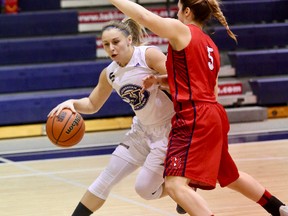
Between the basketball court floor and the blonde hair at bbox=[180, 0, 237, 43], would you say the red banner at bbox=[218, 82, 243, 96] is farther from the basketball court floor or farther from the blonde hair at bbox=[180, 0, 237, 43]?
the blonde hair at bbox=[180, 0, 237, 43]

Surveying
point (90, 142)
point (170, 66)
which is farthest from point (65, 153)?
point (170, 66)

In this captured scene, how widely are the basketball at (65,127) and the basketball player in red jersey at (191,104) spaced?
84cm

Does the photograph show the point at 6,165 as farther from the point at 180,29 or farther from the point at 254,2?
the point at 254,2

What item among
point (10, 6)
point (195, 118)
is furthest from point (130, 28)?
point (10, 6)

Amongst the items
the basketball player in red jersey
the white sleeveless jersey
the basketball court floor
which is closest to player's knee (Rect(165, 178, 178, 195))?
the basketball player in red jersey

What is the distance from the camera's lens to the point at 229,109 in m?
9.27

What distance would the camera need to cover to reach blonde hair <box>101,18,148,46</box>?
4.29m

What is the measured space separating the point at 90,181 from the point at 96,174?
286mm

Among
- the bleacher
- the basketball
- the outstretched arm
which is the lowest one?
the bleacher

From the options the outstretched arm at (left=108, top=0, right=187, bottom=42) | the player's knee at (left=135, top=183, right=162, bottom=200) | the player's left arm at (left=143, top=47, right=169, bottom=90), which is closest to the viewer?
the outstretched arm at (left=108, top=0, right=187, bottom=42)

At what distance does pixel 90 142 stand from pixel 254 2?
13.2ft

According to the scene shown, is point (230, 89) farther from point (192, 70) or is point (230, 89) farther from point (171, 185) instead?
point (171, 185)

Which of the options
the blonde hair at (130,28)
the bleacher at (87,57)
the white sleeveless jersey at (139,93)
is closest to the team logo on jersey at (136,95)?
the white sleeveless jersey at (139,93)

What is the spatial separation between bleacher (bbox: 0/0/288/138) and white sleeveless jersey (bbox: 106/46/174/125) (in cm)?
465
